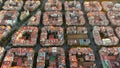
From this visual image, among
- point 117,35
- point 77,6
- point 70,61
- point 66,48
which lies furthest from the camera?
point 77,6

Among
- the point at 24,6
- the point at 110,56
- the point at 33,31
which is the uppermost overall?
the point at 24,6

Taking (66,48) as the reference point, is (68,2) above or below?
above

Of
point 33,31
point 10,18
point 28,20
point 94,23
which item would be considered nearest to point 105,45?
point 94,23

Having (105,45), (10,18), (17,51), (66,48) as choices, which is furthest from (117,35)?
(10,18)

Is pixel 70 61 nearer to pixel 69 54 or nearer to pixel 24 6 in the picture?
pixel 69 54

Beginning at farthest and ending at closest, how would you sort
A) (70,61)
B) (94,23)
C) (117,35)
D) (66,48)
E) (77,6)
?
(77,6) < (94,23) < (117,35) < (66,48) < (70,61)

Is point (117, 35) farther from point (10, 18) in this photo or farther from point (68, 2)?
point (10, 18)

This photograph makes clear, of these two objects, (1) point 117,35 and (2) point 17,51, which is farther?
(1) point 117,35

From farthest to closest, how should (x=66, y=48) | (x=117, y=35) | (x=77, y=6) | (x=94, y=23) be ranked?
1. (x=77, y=6)
2. (x=94, y=23)
3. (x=117, y=35)
4. (x=66, y=48)

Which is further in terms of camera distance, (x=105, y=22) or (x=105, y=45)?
(x=105, y=22)
